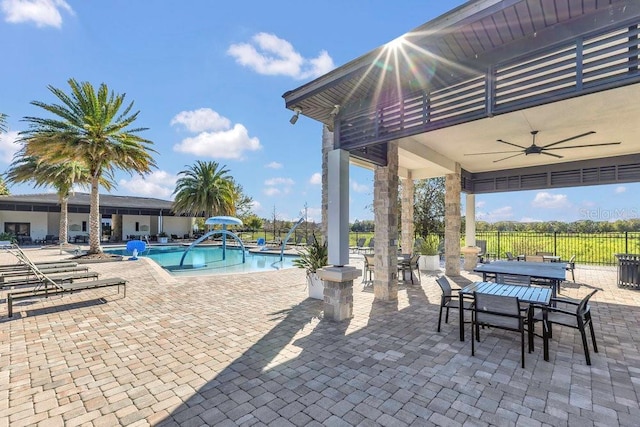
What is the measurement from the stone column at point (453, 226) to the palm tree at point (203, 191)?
67.7 feet

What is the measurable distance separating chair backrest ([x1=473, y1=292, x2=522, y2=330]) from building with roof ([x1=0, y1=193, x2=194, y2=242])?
29.0 metres

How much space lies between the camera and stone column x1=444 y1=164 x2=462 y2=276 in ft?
33.1

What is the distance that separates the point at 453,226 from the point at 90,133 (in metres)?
16.1

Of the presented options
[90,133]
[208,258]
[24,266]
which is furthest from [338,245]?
[208,258]

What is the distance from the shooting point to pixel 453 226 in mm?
10328

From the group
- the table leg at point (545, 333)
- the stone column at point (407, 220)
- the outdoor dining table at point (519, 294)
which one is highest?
the stone column at point (407, 220)

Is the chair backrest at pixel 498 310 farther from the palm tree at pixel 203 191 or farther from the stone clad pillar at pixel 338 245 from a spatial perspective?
the palm tree at pixel 203 191

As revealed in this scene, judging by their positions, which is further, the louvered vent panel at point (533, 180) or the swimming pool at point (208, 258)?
the swimming pool at point (208, 258)

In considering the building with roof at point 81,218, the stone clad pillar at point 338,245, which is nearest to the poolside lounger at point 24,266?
the stone clad pillar at point 338,245

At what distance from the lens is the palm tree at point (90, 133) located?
42.5 feet

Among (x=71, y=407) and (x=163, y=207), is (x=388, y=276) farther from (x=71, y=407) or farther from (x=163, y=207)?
(x=163, y=207)

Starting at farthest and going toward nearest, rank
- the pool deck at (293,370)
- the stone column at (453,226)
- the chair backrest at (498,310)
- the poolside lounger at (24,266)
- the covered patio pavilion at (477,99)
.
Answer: the stone column at (453,226), the poolside lounger at (24,266), the chair backrest at (498,310), the covered patio pavilion at (477,99), the pool deck at (293,370)

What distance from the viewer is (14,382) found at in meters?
3.15

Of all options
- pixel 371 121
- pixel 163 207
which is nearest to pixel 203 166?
pixel 163 207
